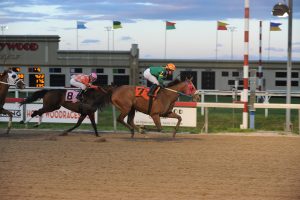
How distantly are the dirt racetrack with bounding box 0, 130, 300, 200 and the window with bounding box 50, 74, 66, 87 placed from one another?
25.9 m

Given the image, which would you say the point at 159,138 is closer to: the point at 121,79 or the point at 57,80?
the point at 57,80

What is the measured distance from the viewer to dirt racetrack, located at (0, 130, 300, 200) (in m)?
6.62

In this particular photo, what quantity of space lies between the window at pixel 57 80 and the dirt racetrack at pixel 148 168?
1018 inches

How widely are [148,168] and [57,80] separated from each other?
106ft

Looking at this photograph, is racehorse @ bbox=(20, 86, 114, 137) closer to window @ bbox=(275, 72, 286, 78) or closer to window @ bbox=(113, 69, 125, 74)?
window @ bbox=(113, 69, 125, 74)

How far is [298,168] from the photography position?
8.65m

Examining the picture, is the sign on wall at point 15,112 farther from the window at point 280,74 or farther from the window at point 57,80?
the window at point 280,74

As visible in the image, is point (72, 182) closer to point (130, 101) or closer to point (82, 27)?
point (130, 101)

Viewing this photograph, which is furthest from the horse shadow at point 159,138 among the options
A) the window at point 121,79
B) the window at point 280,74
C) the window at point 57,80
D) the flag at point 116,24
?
the window at point 280,74

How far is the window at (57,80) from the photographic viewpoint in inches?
1524

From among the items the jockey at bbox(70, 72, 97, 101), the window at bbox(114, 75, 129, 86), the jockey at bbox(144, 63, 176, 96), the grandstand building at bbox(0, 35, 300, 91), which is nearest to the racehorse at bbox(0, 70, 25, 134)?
the jockey at bbox(70, 72, 97, 101)

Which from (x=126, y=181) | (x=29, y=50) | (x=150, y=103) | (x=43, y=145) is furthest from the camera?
(x=29, y=50)

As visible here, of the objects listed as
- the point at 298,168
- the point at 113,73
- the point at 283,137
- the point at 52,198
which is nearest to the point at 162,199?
the point at 52,198

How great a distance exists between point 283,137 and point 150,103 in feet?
10.9
